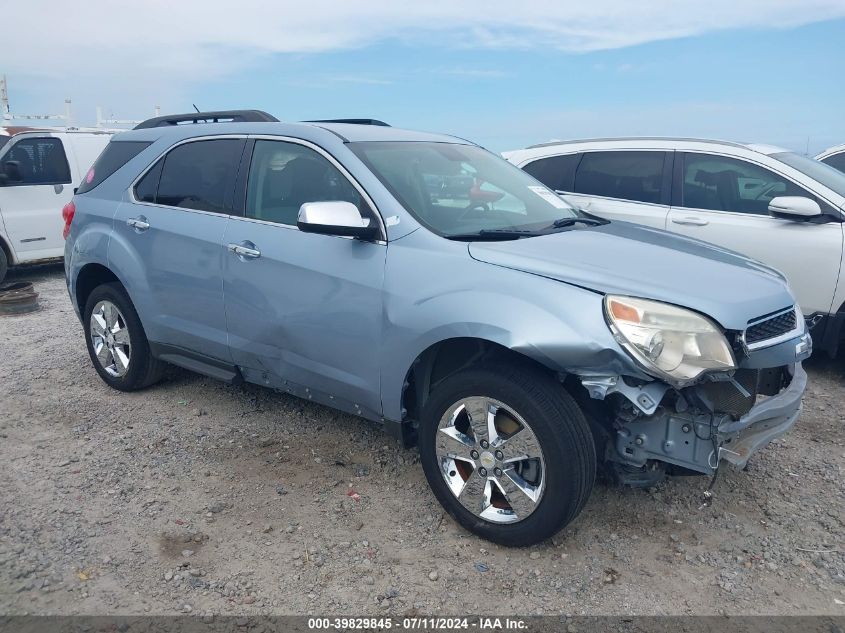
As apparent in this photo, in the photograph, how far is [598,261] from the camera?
3.12 metres

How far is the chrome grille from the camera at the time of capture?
115 inches

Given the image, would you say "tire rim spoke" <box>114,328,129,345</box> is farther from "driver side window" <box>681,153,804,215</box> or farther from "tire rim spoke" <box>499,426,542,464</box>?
"driver side window" <box>681,153,804,215</box>

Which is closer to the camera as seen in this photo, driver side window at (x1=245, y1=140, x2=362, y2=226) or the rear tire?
driver side window at (x1=245, y1=140, x2=362, y2=226)

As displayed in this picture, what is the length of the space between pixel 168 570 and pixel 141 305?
6.90 ft

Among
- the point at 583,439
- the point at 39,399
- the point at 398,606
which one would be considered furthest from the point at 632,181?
the point at 39,399

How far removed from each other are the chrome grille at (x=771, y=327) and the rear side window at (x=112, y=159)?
3893 mm

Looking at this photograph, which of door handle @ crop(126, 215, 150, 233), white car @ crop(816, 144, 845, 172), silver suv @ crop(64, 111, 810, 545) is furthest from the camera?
white car @ crop(816, 144, 845, 172)

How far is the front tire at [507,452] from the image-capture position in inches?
113

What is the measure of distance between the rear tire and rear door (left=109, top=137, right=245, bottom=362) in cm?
19

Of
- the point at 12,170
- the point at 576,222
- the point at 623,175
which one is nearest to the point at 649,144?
the point at 623,175

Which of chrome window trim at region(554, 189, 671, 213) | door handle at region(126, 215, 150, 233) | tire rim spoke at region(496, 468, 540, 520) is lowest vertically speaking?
tire rim spoke at region(496, 468, 540, 520)

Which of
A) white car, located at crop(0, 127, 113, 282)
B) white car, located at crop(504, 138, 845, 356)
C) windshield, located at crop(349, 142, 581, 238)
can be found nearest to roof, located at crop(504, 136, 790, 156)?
white car, located at crop(504, 138, 845, 356)

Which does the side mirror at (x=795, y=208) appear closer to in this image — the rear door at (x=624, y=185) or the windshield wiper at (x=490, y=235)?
the rear door at (x=624, y=185)

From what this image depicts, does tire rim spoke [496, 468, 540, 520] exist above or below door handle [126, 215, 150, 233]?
below
